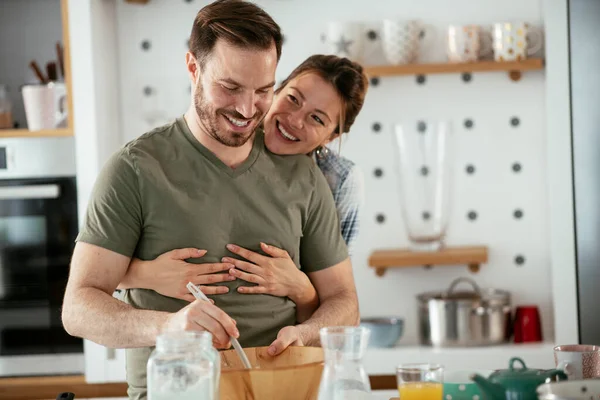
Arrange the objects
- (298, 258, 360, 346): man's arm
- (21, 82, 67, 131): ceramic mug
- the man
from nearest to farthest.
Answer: the man
(298, 258, 360, 346): man's arm
(21, 82, 67, 131): ceramic mug

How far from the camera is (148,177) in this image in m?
1.93

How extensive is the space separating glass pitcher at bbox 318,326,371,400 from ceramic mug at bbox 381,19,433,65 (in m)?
2.42

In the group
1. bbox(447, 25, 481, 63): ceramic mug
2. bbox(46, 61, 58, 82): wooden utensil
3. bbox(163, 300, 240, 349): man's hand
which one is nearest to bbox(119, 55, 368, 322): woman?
bbox(163, 300, 240, 349): man's hand

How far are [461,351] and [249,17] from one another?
1926 millimetres

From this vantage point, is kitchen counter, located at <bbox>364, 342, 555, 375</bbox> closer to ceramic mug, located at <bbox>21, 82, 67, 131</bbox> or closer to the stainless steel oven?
the stainless steel oven

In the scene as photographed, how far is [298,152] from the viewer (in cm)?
218

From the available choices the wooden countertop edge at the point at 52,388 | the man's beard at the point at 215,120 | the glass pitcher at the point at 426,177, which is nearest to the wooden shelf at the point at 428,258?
the glass pitcher at the point at 426,177

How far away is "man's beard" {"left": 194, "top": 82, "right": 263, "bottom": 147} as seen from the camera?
6.31ft

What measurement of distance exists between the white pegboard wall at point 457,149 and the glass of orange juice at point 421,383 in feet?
7.88

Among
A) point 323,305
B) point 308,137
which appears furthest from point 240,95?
point 323,305

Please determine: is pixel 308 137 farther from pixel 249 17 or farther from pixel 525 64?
pixel 525 64

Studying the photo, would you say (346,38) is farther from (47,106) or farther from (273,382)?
(273,382)

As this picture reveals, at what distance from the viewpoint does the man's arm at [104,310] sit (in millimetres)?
1758

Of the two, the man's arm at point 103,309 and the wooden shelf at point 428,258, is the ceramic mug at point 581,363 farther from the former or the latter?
the wooden shelf at point 428,258
